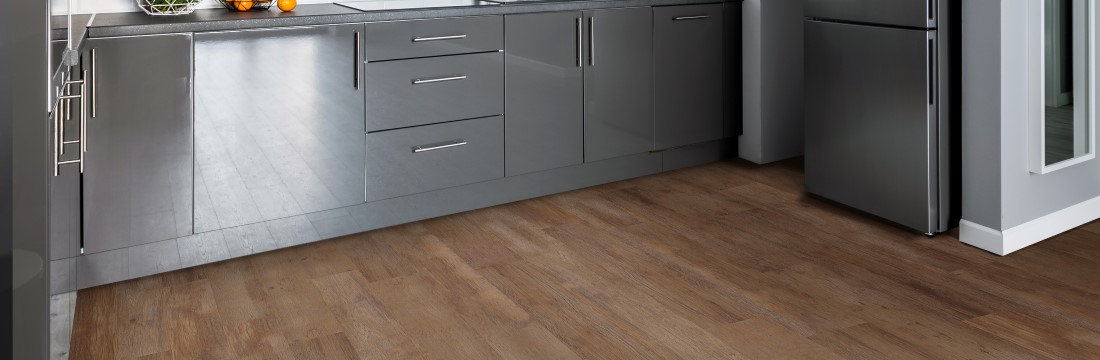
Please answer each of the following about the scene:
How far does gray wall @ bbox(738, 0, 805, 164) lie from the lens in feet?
13.5

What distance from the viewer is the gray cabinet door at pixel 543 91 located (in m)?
3.57

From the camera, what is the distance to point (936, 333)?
237 cm

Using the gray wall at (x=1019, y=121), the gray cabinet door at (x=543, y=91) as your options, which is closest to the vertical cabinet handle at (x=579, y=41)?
the gray cabinet door at (x=543, y=91)

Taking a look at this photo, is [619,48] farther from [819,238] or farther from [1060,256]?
[1060,256]

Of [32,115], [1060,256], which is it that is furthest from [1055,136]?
[32,115]

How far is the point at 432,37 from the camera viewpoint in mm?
3312

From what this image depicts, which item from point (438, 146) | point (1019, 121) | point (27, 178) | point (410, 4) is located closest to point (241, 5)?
point (410, 4)

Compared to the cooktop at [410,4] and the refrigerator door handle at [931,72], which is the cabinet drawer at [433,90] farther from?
the refrigerator door handle at [931,72]

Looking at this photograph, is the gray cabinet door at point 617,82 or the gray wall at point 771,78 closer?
the gray cabinet door at point 617,82

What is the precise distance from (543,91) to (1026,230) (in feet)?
5.94

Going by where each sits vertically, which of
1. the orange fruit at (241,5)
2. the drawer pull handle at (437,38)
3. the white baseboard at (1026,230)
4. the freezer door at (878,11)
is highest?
the orange fruit at (241,5)

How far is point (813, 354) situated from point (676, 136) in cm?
195

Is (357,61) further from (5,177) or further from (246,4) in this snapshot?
(5,177)

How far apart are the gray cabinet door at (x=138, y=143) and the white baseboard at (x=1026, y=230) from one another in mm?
2594
